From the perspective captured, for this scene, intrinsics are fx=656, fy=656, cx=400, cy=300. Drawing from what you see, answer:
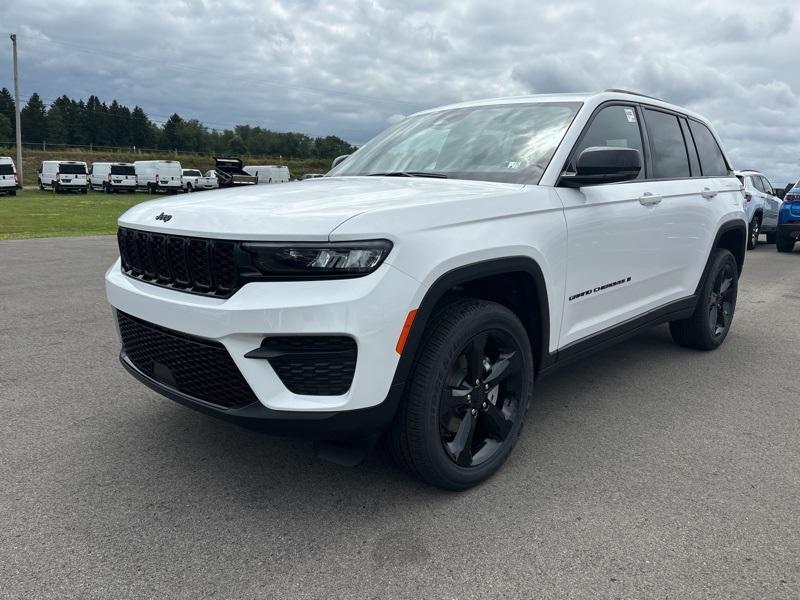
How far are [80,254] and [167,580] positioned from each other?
33.3 ft

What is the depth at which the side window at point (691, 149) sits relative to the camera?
4.86 metres

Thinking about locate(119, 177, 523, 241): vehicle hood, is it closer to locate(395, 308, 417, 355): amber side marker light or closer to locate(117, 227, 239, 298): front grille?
locate(117, 227, 239, 298): front grille

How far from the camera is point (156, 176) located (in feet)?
133

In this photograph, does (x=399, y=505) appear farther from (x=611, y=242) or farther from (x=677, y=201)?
(x=677, y=201)

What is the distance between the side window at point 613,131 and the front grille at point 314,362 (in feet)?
5.87

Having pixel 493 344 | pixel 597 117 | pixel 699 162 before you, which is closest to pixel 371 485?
pixel 493 344

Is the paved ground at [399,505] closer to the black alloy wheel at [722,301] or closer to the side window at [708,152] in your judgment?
the black alloy wheel at [722,301]

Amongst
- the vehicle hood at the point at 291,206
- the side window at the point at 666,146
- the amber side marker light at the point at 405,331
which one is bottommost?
the amber side marker light at the point at 405,331

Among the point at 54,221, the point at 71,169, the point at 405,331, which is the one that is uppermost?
the point at 405,331

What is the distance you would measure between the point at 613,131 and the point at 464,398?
205 centimetres

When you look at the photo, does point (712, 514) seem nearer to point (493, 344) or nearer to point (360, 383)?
point (493, 344)

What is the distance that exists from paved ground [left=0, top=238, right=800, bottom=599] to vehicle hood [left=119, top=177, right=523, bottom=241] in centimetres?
117

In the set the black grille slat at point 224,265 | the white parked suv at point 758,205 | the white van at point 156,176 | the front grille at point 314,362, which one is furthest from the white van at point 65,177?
the front grille at point 314,362

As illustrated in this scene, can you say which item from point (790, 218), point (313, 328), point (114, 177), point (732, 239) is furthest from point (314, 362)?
point (114, 177)
